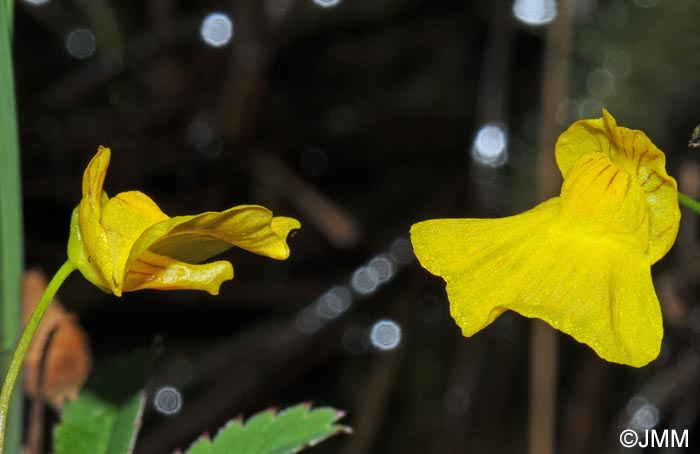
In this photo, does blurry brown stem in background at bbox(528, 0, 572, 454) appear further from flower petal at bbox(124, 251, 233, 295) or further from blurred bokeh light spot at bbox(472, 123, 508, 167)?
flower petal at bbox(124, 251, 233, 295)

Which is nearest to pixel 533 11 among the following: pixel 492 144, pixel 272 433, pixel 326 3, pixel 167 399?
pixel 492 144

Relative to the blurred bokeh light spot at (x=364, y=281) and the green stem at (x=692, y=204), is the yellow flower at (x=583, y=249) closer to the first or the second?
the green stem at (x=692, y=204)

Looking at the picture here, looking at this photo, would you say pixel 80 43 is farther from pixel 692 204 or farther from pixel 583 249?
pixel 692 204

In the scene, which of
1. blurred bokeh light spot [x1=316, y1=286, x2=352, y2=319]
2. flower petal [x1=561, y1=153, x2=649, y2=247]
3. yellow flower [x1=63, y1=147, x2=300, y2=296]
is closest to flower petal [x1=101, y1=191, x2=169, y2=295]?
yellow flower [x1=63, y1=147, x2=300, y2=296]

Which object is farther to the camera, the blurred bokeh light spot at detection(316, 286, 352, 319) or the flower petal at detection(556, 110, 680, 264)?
the blurred bokeh light spot at detection(316, 286, 352, 319)

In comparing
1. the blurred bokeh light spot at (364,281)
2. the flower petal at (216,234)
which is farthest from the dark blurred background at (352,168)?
the flower petal at (216,234)

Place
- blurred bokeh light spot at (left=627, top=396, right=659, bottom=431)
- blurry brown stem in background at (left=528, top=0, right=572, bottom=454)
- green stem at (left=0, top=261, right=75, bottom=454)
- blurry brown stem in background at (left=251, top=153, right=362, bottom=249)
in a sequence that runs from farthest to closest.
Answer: blurry brown stem in background at (left=251, top=153, right=362, bottom=249), blurred bokeh light spot at (left=627, top=396, right=659, bottom=431), blurry brown stem in background at (left=528, top=0, right=572, bottom=454), green stem at (left=0, top=261, right=75, bottom=454)

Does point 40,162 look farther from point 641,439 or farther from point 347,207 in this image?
point 641,439
